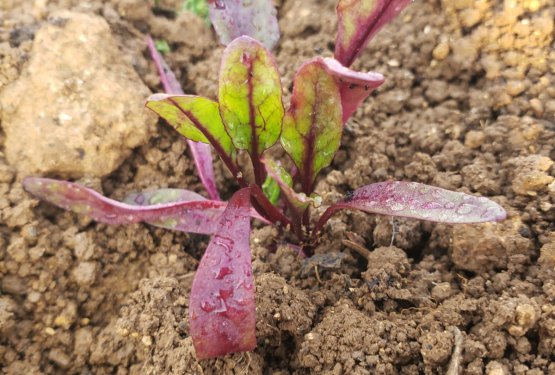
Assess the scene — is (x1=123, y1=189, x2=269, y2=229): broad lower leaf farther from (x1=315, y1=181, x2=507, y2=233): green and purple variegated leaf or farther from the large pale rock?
(x1=315, y1=181, x2=507, y2=233): green and purple variegated leaf

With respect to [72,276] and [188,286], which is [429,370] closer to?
[188,286]

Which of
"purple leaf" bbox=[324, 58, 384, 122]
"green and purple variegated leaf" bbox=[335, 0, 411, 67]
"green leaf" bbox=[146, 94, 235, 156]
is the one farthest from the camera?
"green and purple variegated leaf" bbox=[335, 0, 411, 67]

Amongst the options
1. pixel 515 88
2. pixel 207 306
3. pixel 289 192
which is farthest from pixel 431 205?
pixel 515 88

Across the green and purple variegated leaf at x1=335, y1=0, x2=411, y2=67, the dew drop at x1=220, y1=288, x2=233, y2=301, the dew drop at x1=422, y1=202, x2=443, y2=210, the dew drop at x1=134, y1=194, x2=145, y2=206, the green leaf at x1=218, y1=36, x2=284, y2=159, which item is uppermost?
the green and purple variegated leaf at x1=335, y1=0, x2=411, y2=67

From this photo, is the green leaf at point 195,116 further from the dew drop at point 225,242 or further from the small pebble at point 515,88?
the small pebble at point 515,88

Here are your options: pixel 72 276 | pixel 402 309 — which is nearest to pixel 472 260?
pixel 402 309

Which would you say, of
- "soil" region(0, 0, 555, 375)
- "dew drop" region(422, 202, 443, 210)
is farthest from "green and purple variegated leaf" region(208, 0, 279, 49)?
"dew drop" region(422, 202, 443, 210)

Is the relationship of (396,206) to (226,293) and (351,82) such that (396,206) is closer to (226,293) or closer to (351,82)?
(351,82)

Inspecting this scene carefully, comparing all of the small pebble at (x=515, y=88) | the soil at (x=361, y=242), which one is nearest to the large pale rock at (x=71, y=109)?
the soil at (x=361, y=242)
